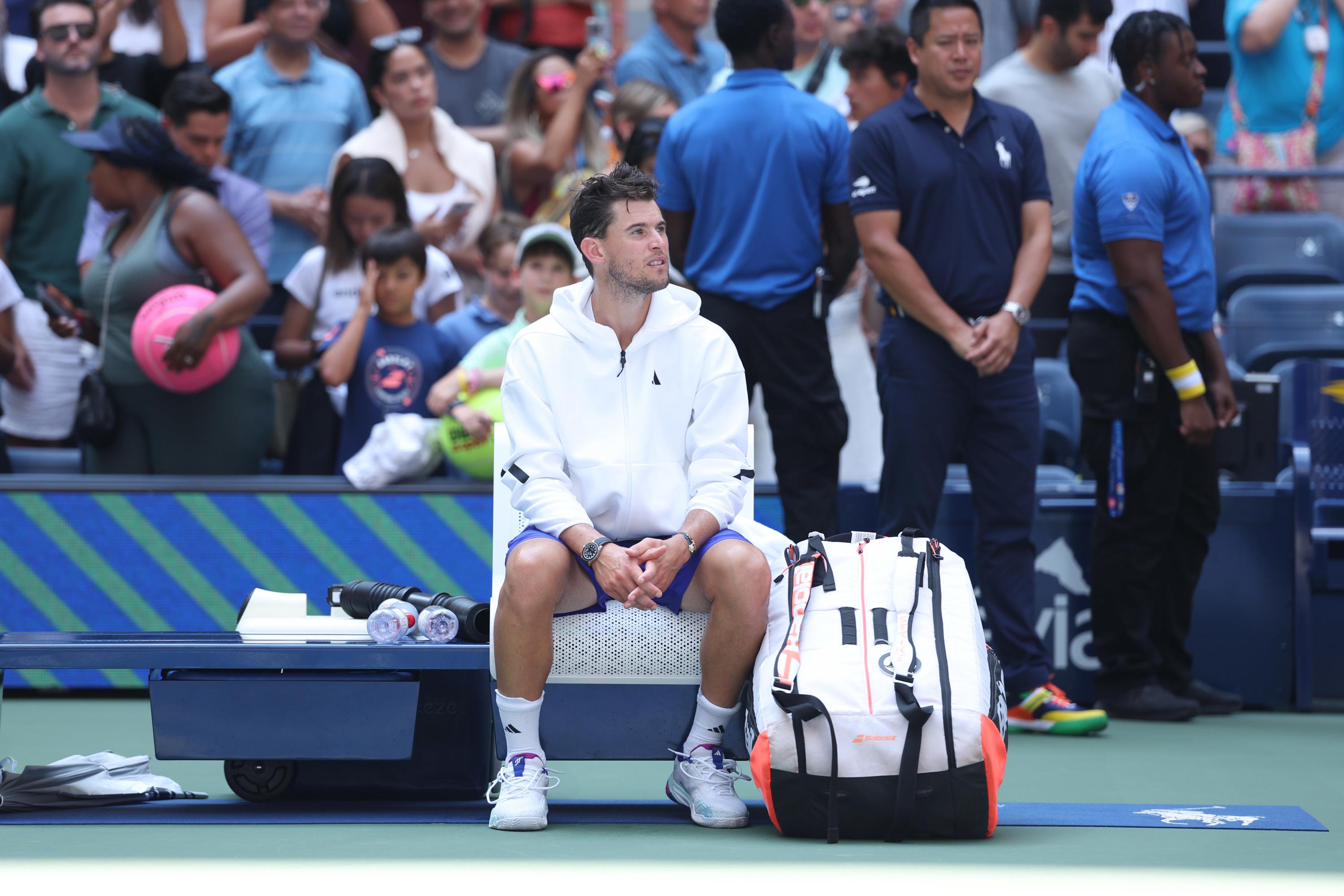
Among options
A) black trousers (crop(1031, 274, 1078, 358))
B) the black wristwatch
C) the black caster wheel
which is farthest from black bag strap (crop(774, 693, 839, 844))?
black trousers (crop(1031, 274, 1078, 358))

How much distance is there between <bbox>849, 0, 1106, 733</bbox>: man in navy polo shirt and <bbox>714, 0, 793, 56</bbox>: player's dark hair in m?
0.47

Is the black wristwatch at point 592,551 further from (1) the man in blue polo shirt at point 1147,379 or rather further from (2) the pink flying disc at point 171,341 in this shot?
(2) the pink flying disc at point 171,341

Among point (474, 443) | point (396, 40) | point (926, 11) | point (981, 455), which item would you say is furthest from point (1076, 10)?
point (474, 443)

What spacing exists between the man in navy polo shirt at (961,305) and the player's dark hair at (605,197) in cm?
147

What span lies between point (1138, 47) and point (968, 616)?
2.73 m

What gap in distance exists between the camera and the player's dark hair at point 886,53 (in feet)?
21.9

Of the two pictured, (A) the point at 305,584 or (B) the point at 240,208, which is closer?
(A) the point at 305,584

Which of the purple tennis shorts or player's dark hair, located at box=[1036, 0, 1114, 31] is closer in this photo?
the purple tennis shorts

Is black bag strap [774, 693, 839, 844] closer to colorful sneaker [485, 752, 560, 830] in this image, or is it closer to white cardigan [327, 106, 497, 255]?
colorful sneaker [485, 752, 560, 830]

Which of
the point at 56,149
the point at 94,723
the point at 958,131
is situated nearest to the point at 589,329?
the point at 958,131

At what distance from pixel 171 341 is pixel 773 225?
86.2 inches

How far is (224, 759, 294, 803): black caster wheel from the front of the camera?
13.1ft

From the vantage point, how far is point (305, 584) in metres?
5.96

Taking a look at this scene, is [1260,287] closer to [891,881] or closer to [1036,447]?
[1036,447]
